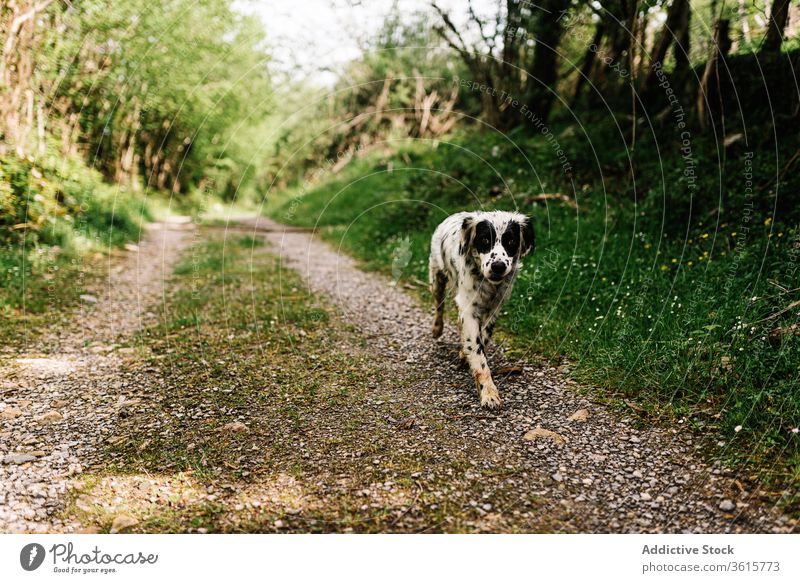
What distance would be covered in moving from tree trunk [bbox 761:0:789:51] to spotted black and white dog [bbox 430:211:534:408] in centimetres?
554

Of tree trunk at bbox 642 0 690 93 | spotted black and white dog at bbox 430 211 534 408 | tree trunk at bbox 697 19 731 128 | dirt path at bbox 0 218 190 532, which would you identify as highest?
tree trunk at bbox 642 0 690 93

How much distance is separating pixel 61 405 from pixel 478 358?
4094 millimetres

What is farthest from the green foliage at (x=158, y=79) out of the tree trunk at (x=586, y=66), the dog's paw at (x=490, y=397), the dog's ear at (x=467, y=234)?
the tree trunk at (x=586, y=66)

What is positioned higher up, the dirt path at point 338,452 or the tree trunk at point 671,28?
the tree trunk at point 671,28

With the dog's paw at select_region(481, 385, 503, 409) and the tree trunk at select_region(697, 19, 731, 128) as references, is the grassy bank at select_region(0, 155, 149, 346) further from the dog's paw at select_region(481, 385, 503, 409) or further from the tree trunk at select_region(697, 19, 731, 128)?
the tree trunk at select_region(697, 19, 731, 128)

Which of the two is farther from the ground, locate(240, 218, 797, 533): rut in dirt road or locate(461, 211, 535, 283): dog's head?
locate(461, 211, 535, 283): dog's head

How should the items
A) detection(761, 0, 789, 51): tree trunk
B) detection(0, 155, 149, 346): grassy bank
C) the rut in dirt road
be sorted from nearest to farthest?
the rut in dirt road, detection(0, 155, 149, 346): grassy bank, detection(761, 0, 789, 51): tree trunk

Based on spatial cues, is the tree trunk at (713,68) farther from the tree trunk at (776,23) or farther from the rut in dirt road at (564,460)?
the rut in dirt road at (564,460)

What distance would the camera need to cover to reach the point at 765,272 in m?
5.80

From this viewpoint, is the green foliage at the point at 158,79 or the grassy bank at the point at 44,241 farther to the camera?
the green foliage at the point at 158,79

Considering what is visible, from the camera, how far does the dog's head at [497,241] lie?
5.07 metres

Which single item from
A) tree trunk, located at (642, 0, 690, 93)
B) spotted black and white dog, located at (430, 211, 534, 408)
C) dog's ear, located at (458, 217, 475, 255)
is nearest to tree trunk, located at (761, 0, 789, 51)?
tree trunk, located at (642, 0, 690, 93)

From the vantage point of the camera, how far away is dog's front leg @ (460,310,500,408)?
495 cm

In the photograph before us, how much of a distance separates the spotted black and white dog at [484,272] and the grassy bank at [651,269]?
0.99 m
